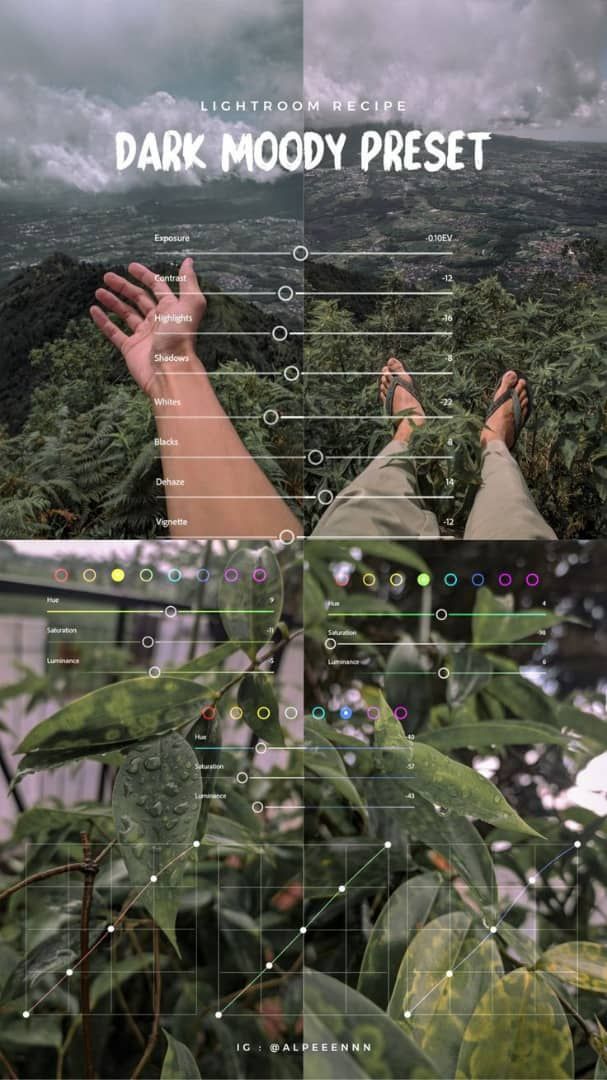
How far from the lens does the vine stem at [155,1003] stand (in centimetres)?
148

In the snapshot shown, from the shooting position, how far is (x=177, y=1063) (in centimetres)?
147

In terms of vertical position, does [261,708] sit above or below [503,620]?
below

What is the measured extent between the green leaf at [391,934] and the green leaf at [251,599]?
1.60 feet

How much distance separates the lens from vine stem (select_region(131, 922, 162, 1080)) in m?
1.48

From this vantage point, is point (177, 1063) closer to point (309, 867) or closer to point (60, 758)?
point (309, 867)

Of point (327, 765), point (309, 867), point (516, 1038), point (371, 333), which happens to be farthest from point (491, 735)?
point (371, 333)

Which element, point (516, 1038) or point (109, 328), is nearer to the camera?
point (516, 1038)

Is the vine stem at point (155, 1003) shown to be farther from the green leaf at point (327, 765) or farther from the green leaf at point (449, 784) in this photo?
the green leaf at point (449, 784)

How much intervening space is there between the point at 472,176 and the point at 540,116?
0.17 meters

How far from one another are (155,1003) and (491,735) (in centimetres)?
75

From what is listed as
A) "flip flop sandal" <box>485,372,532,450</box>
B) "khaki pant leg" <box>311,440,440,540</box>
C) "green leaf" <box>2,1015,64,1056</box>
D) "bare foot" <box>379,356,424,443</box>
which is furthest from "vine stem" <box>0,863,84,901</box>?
"flip flop sandal" <box>485,372,532,450</box>

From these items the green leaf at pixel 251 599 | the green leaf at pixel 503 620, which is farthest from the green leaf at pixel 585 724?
the green leaf at pixel 251 599

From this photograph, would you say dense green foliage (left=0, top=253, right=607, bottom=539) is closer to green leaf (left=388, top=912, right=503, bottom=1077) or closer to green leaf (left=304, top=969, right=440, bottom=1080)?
green leaf (left=388, top=912, right=503, bottom=1077)

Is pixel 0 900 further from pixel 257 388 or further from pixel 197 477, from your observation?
pixel 257 388
